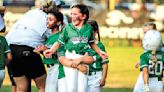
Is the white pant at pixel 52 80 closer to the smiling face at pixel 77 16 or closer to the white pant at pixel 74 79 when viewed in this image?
the white pant at pixel 74 79

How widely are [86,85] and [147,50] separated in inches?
76.5

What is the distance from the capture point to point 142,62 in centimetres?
1023

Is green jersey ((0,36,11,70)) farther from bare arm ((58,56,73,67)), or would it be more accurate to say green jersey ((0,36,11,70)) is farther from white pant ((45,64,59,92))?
bare arm ((58,56,73,67))

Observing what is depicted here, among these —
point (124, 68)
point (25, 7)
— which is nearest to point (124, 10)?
point (25, 7)

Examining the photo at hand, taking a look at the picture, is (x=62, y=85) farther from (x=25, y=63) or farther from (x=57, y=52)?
(x=25, y=63)

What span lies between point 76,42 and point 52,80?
116 cm

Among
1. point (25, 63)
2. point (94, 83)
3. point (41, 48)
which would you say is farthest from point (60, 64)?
point (25, 63)

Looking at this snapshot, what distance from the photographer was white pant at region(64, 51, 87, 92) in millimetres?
8578

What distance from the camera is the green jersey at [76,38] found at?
855cm

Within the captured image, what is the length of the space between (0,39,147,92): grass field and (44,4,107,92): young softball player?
587cm

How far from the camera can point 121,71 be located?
20375mm

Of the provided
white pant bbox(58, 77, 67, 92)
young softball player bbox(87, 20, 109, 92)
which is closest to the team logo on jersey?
white pant bbox(58, 77, 67, 92)

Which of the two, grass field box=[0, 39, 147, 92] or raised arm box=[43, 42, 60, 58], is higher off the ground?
raised arm box=[43, 42, 60, 58]

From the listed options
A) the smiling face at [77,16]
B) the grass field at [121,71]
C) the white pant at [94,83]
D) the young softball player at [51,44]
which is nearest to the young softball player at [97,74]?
the white pant at [94,83]
